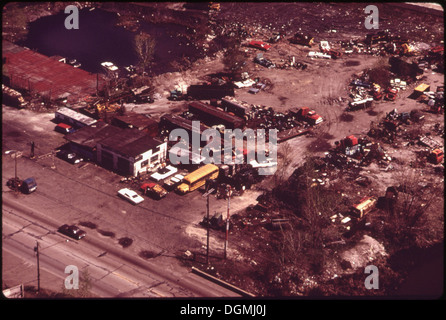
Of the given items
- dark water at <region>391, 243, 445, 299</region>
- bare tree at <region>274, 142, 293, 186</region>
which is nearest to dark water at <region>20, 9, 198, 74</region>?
bare tree at <region>274, 142, 293, 186</region>

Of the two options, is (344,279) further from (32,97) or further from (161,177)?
(32,97)

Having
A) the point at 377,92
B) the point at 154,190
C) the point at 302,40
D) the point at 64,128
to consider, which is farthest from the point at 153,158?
the point at 302,40

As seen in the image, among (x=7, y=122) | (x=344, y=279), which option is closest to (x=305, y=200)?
(x=344, y=279)

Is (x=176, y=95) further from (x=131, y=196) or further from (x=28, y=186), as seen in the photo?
(x=28, y=186)

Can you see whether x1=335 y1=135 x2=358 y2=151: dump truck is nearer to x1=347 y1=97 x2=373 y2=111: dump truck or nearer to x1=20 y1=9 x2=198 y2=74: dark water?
x1=347 y1=97 x2=373 y2=111: dump truck

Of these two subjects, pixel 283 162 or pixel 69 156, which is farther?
pixel 283 162

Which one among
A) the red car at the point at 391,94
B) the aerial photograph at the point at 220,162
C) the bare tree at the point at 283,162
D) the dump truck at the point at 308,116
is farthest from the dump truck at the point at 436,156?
the bare tree at the point at 283,162

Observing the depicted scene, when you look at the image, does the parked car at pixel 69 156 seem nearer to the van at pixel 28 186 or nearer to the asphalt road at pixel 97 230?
the asphalt road at pixel 97 230
